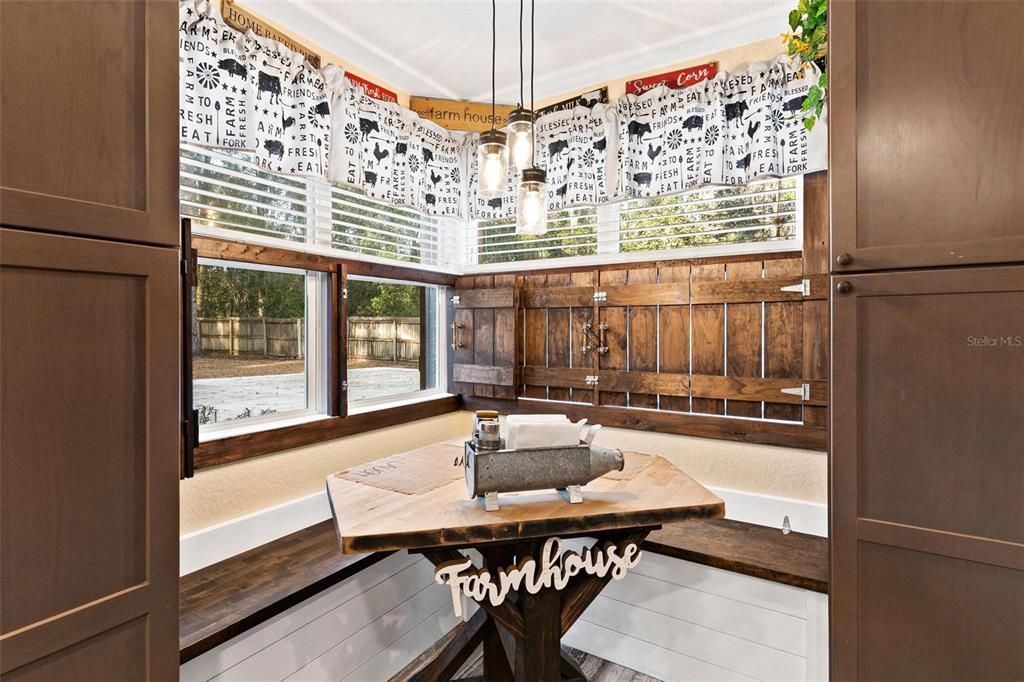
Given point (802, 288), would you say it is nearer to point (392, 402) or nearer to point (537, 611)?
point (537, 611)

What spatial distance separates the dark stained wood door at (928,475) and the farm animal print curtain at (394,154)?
212 centimetres

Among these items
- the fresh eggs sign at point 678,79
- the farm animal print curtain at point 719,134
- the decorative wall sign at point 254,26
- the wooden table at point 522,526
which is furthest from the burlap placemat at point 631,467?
the decorative wall sign at point 254,26

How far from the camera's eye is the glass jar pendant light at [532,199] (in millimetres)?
1673

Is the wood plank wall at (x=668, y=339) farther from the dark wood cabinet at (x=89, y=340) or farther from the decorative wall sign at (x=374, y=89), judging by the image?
the dark wood cabinet at (x=89, y=340)

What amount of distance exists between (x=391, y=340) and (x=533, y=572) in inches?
71.4

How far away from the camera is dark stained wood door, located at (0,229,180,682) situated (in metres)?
0.82

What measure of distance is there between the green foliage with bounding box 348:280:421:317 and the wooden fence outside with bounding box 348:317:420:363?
3 cm

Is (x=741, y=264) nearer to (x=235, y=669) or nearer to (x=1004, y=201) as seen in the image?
(x=1004, y=201)

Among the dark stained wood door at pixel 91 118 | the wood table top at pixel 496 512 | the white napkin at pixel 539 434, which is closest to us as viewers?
the dark stained wood door at pixel 91 118

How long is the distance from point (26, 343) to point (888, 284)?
5.34 ft

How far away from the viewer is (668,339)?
2590mm

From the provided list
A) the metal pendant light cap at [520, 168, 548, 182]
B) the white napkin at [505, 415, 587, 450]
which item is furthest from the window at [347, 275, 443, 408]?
the white napkin at [505, 415, 587, 450]

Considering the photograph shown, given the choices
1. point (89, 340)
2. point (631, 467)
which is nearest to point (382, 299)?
point (631, 467)

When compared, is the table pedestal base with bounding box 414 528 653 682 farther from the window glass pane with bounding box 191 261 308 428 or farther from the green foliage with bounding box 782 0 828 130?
the green foliage with bounding box 782 0 828 130
